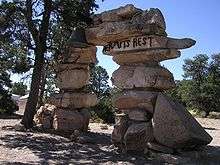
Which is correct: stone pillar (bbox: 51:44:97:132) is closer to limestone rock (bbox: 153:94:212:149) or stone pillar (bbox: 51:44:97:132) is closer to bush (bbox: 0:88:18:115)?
limestone rock (bbox: 153:94:212:149)

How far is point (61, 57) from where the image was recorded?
1720 centimetres

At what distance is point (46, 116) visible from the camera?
17312 mm

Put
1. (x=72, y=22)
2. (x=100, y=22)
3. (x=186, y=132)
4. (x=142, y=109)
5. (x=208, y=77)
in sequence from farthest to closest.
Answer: (x=208, y=77), (x=72, y=22), (x=100, y=22), (x=142, y=109), (x=186, y=132)

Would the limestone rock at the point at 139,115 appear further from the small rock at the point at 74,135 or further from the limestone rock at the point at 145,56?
the small rock at the point at 74,135

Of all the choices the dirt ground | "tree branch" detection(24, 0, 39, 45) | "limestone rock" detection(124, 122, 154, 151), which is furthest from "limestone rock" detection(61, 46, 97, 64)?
"limestone rock" detection(124, 122, 154, 151)

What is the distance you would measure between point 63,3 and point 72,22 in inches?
34.2

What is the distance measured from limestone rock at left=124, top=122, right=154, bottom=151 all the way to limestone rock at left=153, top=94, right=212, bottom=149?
0.91 ft

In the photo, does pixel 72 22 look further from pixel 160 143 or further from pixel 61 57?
pixel 160 143

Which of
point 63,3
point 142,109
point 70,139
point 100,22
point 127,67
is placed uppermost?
point 63,3

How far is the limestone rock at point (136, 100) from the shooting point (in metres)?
12.3

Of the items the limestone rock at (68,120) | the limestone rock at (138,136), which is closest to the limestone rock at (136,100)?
the limestone rock at (138,136)

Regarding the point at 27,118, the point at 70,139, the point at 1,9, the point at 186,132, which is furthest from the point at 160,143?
the point at 1,9

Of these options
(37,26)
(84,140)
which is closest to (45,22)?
(37,26)

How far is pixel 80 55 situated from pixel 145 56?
4.90m
